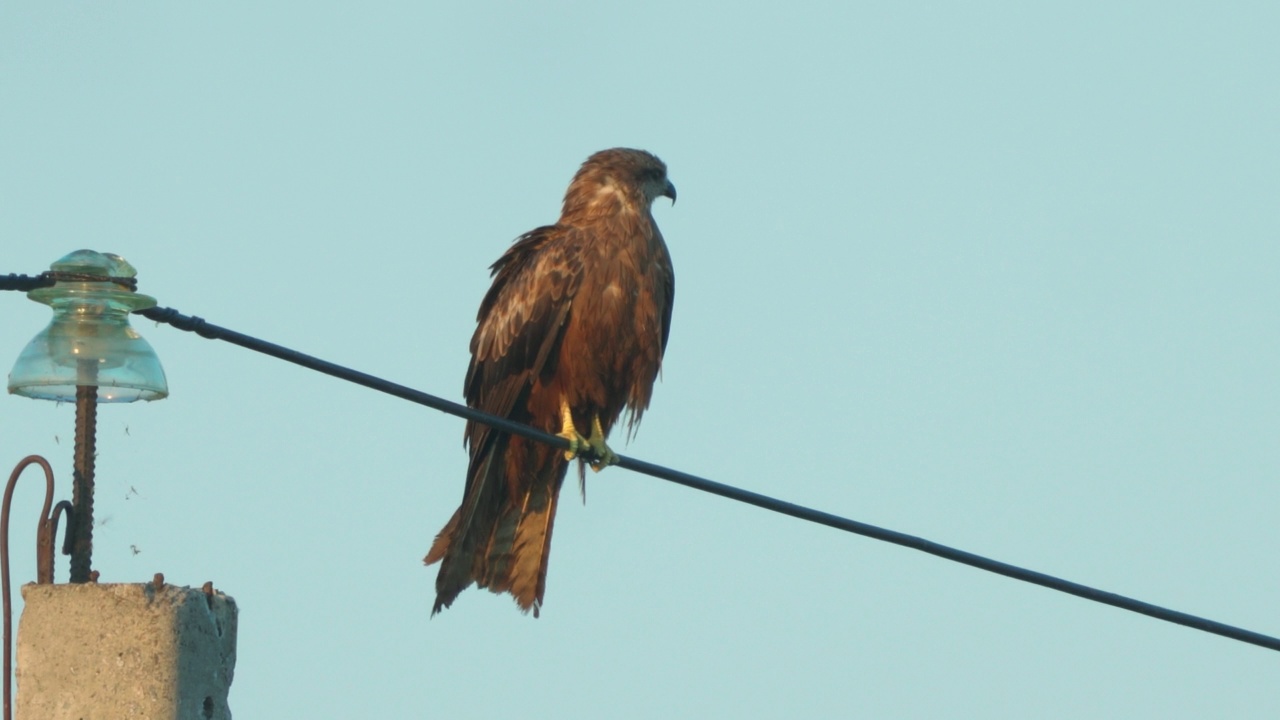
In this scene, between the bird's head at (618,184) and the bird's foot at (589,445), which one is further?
the bird's head at (618,184)

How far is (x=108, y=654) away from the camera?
4.18 metres

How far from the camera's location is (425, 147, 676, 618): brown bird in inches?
322

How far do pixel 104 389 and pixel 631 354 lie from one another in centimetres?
397

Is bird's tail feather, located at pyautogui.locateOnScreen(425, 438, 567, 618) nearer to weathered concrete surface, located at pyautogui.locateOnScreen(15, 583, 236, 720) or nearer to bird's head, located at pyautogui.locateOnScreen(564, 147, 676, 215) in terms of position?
bird's head, located at pyautogui.locateOnScreen(564, 147, 676, 215)

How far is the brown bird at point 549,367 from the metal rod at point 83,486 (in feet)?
11.4

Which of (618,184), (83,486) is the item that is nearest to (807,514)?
(83,486)

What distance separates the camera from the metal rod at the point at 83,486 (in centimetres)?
445

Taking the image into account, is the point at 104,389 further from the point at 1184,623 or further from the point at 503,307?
the point at 503,307

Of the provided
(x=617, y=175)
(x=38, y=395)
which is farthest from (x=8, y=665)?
(x=617, y=175)

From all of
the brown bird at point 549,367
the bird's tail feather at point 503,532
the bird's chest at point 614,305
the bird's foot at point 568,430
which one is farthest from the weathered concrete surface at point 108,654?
the bird's chest at point 614,305

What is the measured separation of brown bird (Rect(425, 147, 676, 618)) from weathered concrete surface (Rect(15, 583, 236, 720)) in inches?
144

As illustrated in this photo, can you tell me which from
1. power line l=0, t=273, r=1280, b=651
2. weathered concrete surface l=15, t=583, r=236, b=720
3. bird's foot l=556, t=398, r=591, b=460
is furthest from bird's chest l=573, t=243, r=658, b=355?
weathered concrete surface l=15, t=583, r=236, b=720

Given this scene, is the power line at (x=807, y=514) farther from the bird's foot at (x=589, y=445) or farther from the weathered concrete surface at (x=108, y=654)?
the bird's foot at (x=589, y=445)

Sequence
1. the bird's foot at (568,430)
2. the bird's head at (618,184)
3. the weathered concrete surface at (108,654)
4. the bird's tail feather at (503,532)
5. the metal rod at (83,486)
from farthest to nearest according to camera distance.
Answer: the bird's head at (618,184) → the bird's foot at (568,430) → the bird's tail feather at (503,532) → the metal rod at (83,486) → the weathered concrete surface at (108,654)
